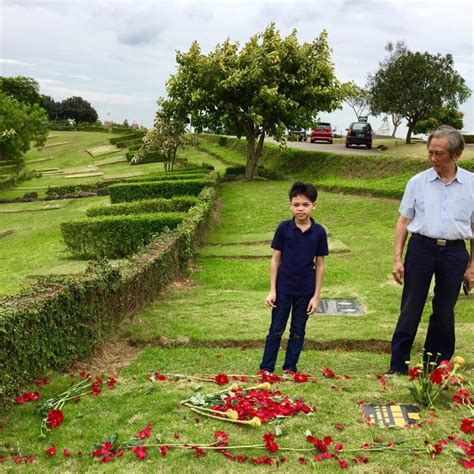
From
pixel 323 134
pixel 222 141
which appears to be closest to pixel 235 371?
pixel 323 134

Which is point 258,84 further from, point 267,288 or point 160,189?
point 267,288

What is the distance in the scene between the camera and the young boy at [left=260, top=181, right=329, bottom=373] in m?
4.81

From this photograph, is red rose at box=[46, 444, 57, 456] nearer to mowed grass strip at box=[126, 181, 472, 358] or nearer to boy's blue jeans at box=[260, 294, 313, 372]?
boy's blue jeans at box=[260, 294, 313, 372]

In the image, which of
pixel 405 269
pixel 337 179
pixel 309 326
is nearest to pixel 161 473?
pixel 405 269

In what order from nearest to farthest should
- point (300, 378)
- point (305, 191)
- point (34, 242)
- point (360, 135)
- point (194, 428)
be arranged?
point (194, 428), point (300, 378), point (305, 191), point (34, 242), point (360, 135)

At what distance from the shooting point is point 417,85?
3291cm

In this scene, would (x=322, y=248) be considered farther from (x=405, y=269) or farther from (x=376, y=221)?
(x=376, y=221)

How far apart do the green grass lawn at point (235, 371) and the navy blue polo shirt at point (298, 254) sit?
82 centimetres

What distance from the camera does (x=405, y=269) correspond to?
478cm

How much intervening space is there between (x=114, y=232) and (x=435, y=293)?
34.6 ft

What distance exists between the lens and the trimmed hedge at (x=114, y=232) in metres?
13.9

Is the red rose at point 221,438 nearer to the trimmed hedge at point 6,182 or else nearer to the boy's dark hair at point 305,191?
the boy's dark hair at point 305,191

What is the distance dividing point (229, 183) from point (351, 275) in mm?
17332

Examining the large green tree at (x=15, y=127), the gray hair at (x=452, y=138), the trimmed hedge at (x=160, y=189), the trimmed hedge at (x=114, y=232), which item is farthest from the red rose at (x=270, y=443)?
the large green tree at (x=15, y=127)
